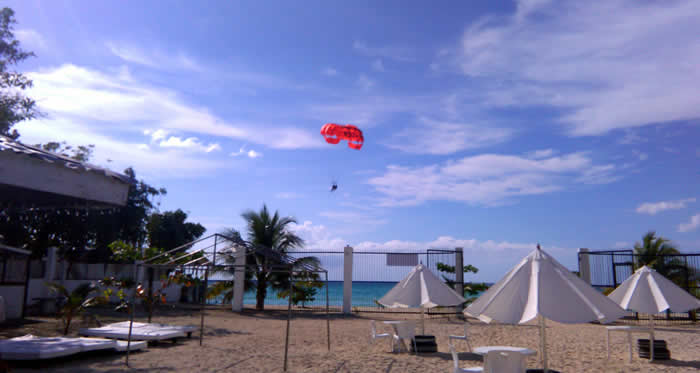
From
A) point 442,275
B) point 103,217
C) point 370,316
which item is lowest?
point 370,316

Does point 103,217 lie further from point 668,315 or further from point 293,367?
point 668,315

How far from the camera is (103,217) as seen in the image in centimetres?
2547

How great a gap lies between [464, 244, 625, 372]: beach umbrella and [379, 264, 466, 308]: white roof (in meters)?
3.86

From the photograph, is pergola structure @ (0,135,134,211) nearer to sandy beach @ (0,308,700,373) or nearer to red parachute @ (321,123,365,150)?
sandy beach @ (0,308,700,373)

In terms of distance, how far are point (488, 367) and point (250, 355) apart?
5.17 meters

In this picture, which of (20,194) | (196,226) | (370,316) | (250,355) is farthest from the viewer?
(196,226)

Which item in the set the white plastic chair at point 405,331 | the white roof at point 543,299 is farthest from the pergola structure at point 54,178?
the white plastic chair at point 405,331

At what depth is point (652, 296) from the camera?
9.71 metres

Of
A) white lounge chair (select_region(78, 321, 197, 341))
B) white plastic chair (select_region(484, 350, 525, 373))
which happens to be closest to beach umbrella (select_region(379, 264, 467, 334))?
white plastic chair (select_region(484, 350, 525, 373))

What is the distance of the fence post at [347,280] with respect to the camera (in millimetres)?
18594

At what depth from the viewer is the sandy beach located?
8500mm

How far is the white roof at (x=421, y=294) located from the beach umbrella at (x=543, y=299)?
3861 mm

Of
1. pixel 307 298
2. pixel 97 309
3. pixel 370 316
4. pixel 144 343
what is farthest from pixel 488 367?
pixel 97 309

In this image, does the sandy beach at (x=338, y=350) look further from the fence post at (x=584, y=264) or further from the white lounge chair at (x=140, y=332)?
the fence post at (x=584, y=264)
